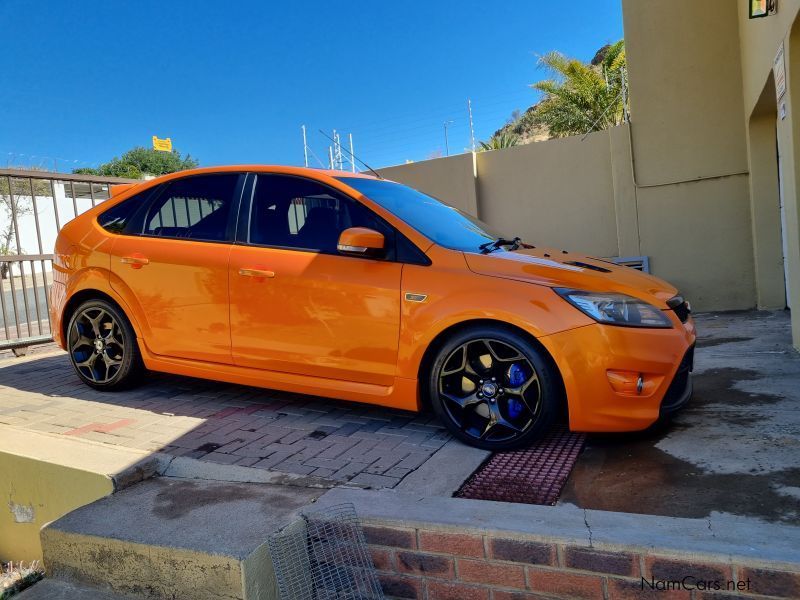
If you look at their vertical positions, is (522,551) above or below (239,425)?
below

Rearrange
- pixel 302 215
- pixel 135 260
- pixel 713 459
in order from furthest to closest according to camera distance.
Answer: pixel 135 260, pixel 302 215, pixel 713 459

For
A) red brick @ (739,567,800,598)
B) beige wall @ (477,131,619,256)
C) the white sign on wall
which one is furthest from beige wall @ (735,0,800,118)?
red brick @ (739,567,800,598)

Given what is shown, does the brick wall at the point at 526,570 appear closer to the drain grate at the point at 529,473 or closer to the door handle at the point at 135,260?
the drain grate at the point at 529,473

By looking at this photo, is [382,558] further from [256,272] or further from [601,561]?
[256,272]

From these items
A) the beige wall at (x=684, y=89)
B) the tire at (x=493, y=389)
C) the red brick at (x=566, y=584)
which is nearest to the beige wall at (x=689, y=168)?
the beige wall at (x=684, y=89)

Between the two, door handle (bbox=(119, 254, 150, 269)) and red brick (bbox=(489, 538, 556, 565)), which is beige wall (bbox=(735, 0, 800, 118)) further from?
door handle (bbox=(119, 254, 150, 269))

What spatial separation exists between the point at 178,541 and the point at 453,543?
117 cm

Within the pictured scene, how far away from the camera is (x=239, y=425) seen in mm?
4023

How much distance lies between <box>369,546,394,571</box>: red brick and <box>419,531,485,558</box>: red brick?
159 mm

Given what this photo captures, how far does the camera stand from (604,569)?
228 cm

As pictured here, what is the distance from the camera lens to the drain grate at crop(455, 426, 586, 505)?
9.50 feet

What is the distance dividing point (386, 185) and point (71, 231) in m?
2.53

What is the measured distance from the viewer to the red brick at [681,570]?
6.98 feet

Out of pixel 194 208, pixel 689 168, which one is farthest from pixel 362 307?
pixel 689 168
